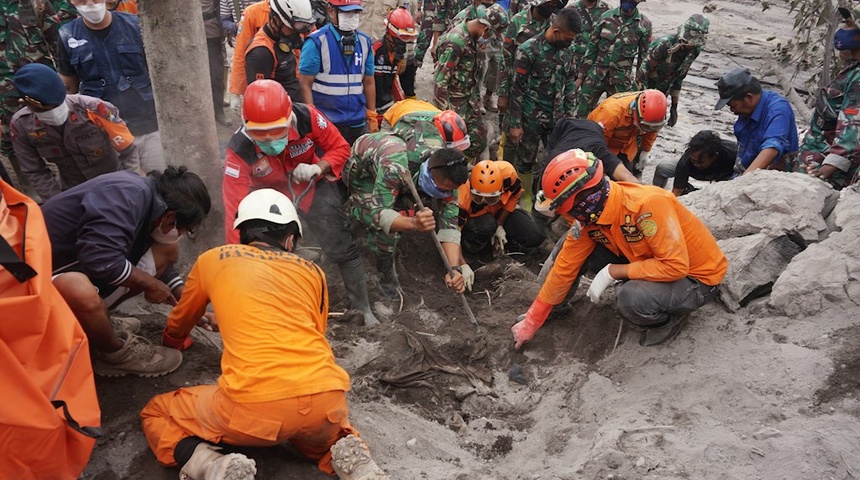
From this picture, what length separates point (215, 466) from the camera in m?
2.46

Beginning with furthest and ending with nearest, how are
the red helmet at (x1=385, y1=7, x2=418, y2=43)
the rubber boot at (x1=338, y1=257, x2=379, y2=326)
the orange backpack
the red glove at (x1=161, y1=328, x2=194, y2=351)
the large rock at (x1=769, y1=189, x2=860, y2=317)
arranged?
the red helmet at (x1=385, y1=7, x2=418, y2=43)
the rubber boot at (x1=338, y1=257, x2=379, y2=326)
the large rock at (x1=769, y1=189, x2=860, y2=317)
the red glove at (x1=161, y1=328, x2=194, y2=351)
the orange backpack

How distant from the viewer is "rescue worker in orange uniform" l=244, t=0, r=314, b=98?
4773 mm

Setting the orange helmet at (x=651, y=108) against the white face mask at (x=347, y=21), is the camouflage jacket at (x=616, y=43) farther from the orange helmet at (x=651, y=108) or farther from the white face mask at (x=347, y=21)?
the white face mask at (x=347, y=21)

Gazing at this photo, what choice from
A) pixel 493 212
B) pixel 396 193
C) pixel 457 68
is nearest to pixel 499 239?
pixel 493 212

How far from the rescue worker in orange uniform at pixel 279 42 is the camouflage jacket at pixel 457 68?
1471mm

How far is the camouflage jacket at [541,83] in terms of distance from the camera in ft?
20.0

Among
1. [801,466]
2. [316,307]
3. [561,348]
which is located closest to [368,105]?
[561,348]

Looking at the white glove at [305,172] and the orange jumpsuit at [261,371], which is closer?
the orange jumpsuit at [261,371]

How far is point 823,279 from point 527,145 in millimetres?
3562

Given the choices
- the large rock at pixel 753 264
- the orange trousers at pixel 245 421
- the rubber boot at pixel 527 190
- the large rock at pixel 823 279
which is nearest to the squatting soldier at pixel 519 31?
the rubber boot at pixel 527 190

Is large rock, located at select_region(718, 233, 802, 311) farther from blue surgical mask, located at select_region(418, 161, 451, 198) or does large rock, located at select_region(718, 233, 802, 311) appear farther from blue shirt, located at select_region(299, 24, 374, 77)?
blue shirt, located at select_region(299, 24, 374, 77)

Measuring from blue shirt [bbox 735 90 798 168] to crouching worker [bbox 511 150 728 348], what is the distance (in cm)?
219

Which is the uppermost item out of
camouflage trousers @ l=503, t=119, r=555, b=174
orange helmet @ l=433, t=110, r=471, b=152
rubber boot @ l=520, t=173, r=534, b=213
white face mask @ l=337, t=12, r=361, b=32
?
white face mask @ l=337, t=12, r=361, b=32

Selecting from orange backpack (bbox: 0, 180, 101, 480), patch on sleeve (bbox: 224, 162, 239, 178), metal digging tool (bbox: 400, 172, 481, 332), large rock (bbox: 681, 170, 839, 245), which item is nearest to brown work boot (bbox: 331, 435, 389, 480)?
orange backpack (bbox: 0, 180, 101, 480)
